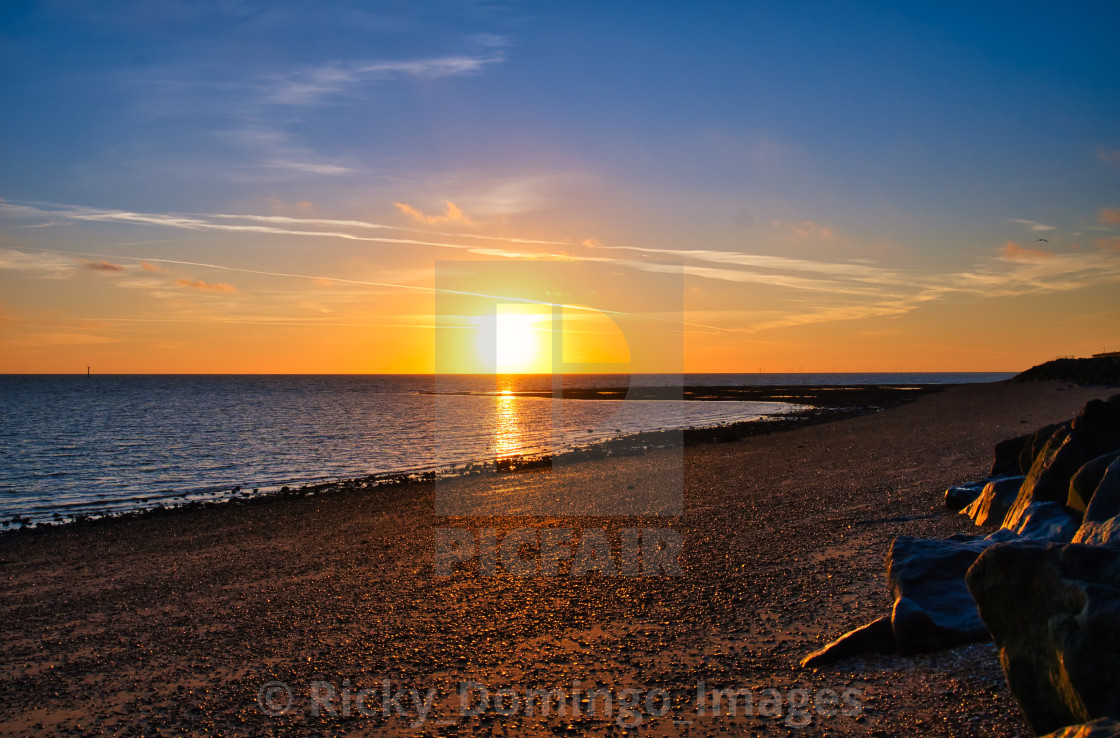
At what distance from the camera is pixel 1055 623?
549 centimetres

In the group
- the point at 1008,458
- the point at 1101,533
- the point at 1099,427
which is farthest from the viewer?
the point at 1008,458

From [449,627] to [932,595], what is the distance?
7087 mm

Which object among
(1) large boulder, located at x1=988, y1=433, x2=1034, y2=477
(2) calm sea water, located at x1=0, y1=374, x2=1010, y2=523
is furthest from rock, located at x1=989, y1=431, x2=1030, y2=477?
(2) calm sea water, located at x1=0, y1=374, x2=1010, y2=523

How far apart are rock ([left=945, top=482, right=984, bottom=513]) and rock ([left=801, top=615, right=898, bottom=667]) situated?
890 cm

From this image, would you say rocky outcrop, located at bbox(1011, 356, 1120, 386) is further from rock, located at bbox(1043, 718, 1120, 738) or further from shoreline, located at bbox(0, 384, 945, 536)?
rock, located at bbox(1043, 718, 1120, 738)

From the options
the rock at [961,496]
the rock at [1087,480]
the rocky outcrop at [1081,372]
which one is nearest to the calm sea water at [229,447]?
the rock at [961,496]

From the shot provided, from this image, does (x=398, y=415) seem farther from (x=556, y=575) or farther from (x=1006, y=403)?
(x=556, y=575)

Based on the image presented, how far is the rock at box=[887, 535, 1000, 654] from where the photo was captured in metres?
7.95

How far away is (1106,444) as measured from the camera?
12305 mm

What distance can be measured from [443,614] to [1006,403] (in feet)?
185

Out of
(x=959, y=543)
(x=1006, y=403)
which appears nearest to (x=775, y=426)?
(x=1006, y=403)

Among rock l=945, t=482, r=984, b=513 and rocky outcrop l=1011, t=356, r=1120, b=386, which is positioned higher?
rocky outcrop l=1011, t=356, r=1120, b=386

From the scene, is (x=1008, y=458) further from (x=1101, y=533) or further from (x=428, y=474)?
(x=428, y=474)

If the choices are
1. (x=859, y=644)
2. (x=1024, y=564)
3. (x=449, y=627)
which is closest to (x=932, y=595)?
(x=859, y=644)
